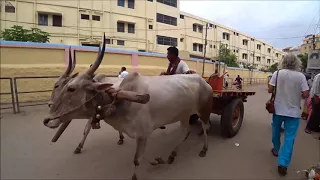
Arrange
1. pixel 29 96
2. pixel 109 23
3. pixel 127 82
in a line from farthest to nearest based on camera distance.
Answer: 1. pixel 109 23
2. pixel 29 96
3. pixel 127 82

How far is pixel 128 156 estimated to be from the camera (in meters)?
3.51

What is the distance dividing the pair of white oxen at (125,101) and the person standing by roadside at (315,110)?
284 centimetres

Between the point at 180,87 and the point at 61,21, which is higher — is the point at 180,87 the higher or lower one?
the lower one

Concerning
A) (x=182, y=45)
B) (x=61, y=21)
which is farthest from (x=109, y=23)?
(x=182, y=45)

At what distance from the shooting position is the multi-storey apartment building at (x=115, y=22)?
18.5 meters

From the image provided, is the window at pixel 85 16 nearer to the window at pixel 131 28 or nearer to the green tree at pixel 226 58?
the window at pixel 131 28

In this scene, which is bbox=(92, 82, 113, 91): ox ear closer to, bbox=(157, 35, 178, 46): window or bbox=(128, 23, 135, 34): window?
bbox=(128, 23, 135, 34): window

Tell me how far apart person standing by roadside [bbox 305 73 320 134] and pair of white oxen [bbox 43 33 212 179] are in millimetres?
2840

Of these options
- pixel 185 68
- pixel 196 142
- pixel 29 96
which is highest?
pixel 185 68

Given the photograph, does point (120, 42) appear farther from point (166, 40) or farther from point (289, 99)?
point (289, 99)

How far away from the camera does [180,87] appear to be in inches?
130

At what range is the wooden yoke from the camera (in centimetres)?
225

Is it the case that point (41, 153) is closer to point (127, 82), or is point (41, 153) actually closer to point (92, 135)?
point (92, 135)

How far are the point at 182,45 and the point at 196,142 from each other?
2609 cm
